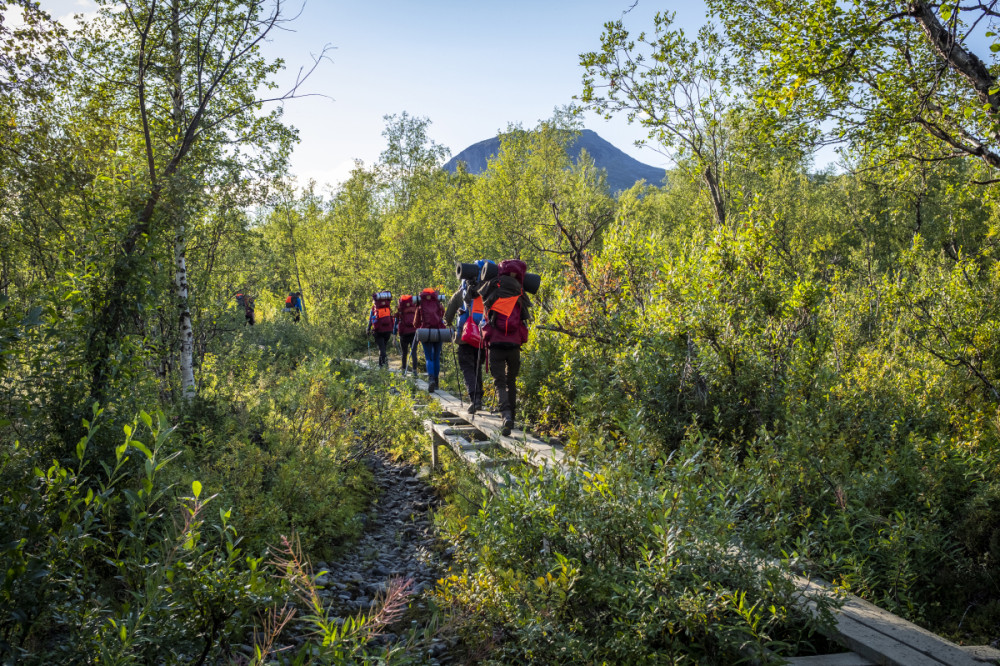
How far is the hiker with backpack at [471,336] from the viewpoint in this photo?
27.8 ft

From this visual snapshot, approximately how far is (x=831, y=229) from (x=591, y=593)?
93.7 feet

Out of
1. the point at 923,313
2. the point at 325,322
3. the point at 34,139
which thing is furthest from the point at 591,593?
the point at 325,322

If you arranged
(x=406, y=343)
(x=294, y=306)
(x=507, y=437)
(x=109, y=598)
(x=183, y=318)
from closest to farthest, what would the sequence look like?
(x=109, y=598), (x=507, y=437), (x=183, y=318), (x=406, y=343), (x=294, y=306)

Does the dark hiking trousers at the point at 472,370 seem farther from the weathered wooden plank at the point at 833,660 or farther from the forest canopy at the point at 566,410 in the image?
the weathered wooden plank at the point at 833,660

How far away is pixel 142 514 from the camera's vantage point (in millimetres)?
2385

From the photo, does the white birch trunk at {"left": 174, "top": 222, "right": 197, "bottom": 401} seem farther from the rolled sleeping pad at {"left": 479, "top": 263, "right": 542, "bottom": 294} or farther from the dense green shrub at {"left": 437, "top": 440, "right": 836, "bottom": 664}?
the dense green shrub at {"left": 437, "top": 440, "right": 836, "bottom": 664}

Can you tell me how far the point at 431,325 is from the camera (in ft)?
39.1

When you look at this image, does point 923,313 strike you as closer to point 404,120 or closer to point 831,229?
point 831,229

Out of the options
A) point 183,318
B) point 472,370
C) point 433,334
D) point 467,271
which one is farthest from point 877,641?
point 183,318

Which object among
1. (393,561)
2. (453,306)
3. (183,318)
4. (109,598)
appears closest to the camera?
(109,598)

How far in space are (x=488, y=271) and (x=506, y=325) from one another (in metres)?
0.82

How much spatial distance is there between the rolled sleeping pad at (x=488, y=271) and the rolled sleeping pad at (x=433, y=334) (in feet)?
13.5

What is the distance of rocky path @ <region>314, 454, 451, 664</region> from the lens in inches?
182

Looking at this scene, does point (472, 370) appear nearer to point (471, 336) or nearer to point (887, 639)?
point (471, 336)
